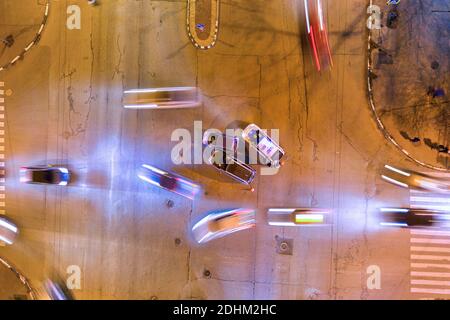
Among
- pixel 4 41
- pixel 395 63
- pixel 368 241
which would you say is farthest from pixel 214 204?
pixel 4 41

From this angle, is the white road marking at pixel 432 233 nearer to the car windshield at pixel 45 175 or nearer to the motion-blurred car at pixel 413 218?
the motion-blurred car at pixel 413 218

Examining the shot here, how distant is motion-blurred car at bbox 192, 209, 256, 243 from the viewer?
8.74 m

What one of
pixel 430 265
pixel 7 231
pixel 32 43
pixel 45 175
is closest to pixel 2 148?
pixel 45 175

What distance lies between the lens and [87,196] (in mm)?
8961

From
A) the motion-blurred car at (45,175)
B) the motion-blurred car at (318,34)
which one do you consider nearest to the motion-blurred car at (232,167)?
the motion-blurred car at (318,34)

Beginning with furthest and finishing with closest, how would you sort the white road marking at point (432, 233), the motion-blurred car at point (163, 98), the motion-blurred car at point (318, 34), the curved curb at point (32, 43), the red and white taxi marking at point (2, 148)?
the red and white taxi marking at point (2, 148), the curved curb at point (32, 43), the motion-blurred car at point (163, 98), the white road marking at point (432, 233), the motion-blurred car at point (318, 34)

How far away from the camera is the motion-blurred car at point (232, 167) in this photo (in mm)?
8641

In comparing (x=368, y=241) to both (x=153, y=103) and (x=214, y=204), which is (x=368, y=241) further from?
(x=153, y=103)

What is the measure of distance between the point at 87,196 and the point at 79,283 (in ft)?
7.67

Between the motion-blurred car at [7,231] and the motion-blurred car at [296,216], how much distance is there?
6.78 metres

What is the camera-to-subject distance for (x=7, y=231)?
892cm

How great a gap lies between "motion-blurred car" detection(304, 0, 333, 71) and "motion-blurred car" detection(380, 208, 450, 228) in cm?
413

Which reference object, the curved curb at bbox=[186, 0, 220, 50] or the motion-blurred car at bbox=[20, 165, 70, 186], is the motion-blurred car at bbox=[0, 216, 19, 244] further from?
the curved curb at bbox=[186, 0, 220, 50]

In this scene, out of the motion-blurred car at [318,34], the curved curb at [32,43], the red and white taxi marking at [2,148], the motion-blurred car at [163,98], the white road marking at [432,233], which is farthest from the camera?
the red and white taxi marking at [2,148]
